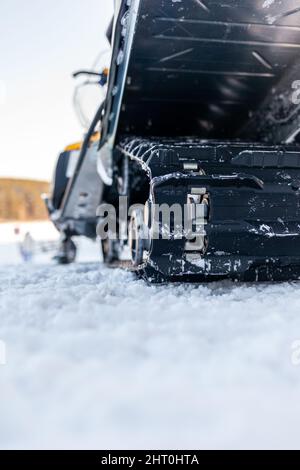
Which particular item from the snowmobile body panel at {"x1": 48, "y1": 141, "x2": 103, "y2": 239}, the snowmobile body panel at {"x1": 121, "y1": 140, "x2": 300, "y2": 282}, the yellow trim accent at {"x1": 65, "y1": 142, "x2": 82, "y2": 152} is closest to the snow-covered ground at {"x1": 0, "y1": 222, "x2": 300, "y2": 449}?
the snowmobile body panel at {"x1": 121, "y1": 140, "x2": 300, "y2": 282}

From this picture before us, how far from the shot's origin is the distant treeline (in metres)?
20.3

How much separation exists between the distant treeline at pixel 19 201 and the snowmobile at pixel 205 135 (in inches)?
670

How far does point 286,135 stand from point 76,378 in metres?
2.75

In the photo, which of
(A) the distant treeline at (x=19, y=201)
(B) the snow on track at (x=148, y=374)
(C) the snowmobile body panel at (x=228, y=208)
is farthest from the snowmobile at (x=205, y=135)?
(A) the distant treeline at (x=19, y=201)

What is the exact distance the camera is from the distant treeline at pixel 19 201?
66.6 ft

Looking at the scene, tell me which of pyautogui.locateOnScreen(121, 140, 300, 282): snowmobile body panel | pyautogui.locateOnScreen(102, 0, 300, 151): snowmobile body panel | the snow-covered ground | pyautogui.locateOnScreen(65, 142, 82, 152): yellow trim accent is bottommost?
the snow-covered ground

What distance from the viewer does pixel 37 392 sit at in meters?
1.11

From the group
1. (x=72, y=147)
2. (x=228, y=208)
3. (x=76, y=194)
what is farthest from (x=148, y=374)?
(x=72, y=147)

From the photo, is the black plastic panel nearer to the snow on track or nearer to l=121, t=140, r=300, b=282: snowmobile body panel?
l=121, t=140, r=300, b=282: snowmobile body panel

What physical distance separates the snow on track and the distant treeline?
18.9m

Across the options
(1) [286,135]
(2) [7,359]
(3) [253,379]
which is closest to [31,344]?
(2) [7,359]

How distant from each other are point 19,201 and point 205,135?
18262mm

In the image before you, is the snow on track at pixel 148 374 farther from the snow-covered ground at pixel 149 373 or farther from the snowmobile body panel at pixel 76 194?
the snowmobile body panel at pixel 76 194
